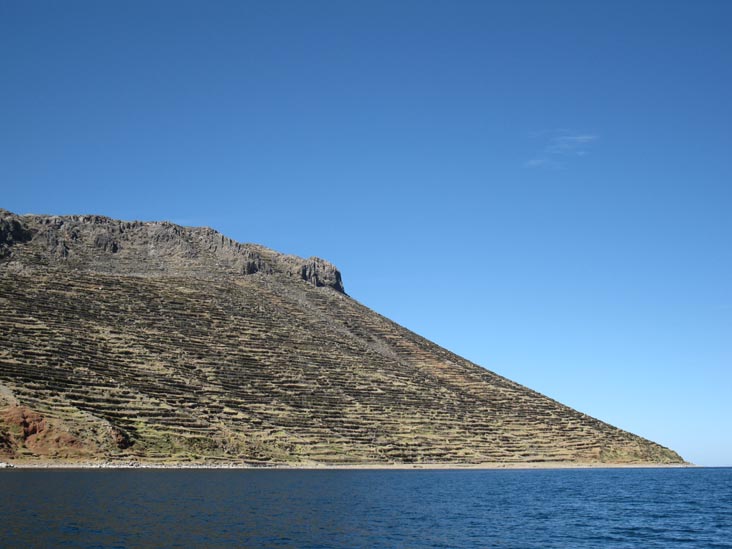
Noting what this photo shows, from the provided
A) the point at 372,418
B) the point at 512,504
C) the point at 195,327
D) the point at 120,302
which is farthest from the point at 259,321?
the point at 512,504

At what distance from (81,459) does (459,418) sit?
54.4 metres

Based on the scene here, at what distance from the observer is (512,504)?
210 ft

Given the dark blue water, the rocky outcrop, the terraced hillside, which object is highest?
the rocky outcrop

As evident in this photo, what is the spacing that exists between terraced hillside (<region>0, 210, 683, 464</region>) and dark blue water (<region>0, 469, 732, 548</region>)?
26.7 ft

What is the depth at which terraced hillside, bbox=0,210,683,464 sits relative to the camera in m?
82.1

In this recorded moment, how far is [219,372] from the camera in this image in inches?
3999

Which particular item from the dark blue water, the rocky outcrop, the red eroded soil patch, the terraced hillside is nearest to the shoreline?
the terraced hillside

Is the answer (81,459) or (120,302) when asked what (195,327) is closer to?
(120,302)

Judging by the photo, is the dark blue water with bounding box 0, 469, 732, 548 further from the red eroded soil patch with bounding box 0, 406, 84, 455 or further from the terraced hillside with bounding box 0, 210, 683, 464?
the terraced hillside with bounding box 0, 210, 683, 464

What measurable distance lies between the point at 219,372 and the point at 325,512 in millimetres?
52795

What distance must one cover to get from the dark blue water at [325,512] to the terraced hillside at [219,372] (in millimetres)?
8131

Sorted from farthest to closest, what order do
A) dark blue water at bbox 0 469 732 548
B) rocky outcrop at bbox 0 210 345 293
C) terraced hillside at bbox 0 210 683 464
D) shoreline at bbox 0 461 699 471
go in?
rocky outcrop at bbox 0 210 345 293 → terraced hillside at bbox 0 210 683 464 → shoreline at bbox 0 461 699 471 → dark blue water at bbox 0 469 732 548

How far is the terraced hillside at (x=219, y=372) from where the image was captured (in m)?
82.1

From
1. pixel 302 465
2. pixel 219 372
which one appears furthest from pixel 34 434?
pixel 219 372
